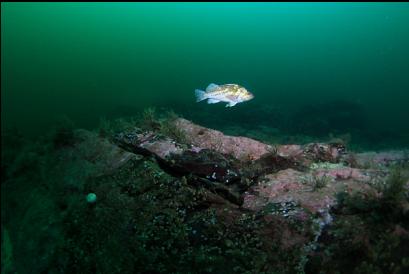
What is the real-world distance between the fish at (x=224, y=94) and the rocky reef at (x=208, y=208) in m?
0.95

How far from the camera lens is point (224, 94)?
5.69 meters

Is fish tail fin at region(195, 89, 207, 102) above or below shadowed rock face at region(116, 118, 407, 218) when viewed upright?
above

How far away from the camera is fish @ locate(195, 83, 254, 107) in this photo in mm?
5660

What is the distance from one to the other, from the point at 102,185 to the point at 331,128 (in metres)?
18.3

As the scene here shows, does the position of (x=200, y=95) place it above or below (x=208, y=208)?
above

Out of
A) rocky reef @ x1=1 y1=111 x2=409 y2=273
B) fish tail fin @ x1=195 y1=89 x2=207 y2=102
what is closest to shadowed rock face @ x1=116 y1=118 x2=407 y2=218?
rocky reef @ x1=1 y1=111 x2=409 y2=273

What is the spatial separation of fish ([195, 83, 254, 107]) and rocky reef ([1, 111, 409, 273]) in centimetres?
95

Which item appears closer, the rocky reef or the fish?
the rocky reef

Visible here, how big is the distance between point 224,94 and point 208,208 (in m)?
1.86

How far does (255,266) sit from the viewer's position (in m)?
4.54

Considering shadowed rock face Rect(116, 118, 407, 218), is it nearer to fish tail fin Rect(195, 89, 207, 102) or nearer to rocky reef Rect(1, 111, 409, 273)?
rocky reef Rect(1, 111, 409, 273)

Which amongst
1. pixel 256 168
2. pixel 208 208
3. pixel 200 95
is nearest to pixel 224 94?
pixel 200 95

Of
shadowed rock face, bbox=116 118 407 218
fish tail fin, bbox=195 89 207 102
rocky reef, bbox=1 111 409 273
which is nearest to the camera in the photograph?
rocky reef, bbox=1 111 409 273

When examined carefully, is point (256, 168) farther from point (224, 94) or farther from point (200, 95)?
point (200, 95)
